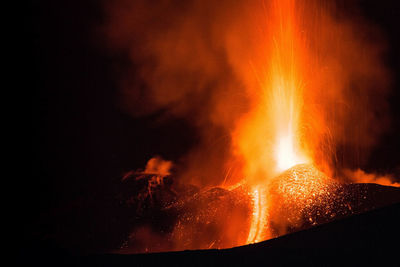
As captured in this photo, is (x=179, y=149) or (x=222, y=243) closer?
(x=222, y=243)

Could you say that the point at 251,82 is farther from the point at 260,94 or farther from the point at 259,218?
the point at 259,218

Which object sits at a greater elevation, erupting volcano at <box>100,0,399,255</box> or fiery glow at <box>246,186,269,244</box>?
erupting volcano at <box>100,0,399,255</box>

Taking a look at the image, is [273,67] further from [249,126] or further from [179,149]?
[179,149]

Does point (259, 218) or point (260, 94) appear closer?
point (259, 218)

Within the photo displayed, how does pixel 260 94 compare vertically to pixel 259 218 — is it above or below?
above

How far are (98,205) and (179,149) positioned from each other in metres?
3.32

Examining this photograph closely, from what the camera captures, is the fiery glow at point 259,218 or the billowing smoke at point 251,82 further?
the billowing smoke at point 251,82

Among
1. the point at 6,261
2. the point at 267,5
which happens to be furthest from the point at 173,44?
the point at 6,261

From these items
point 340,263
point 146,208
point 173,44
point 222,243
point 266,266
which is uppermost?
point 173,44

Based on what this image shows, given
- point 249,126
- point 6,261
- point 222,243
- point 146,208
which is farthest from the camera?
point 249,126

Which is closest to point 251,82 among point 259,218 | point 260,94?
point 260,94

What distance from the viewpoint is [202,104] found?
10.4 metres

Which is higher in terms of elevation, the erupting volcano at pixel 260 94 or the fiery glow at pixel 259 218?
the erupting volcano at pixel 260 94

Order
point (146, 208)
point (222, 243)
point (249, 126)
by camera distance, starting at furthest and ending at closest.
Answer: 1. point (249, 126)
2. point (146, 208)
3. point (222, 243)
